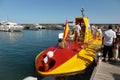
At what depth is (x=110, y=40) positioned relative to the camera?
9.98 metres

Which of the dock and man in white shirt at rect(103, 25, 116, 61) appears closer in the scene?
the dock

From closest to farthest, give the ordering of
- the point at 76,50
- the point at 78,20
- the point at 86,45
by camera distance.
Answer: the point at 76,50
the point at 86,45
the point at 78,20

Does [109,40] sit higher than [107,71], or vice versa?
[109,40]

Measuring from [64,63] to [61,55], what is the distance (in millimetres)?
1055

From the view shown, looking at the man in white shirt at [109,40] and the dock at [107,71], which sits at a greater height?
the man in white shirt at [109,40]

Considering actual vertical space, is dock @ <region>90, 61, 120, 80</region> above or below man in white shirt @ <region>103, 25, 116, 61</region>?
below

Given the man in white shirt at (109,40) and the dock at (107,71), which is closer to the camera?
the dock at (107,71)

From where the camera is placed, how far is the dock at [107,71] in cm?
796

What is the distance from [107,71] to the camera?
8758mm

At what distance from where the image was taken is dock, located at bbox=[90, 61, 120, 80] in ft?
26.1

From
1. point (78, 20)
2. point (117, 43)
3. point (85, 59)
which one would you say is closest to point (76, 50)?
point (85, 59)

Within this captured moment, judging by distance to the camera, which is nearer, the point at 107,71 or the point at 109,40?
the point at 107,71

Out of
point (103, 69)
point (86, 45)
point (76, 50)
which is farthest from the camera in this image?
point (86, 45)

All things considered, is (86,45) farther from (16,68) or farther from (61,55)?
(16,68)
